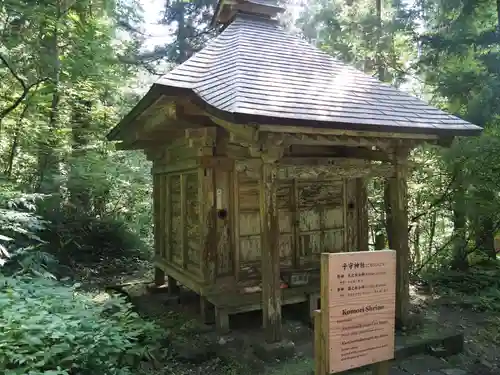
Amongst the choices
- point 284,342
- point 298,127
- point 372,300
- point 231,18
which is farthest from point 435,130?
point 231,18

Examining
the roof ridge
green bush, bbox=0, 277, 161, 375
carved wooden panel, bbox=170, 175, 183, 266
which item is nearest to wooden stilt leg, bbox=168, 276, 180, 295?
carved wooden panel, bbox=170, 175, 183, 266

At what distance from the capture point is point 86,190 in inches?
402

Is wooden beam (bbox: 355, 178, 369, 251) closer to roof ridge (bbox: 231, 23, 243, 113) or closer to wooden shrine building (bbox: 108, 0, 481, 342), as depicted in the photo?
wooden shrine building (bbox: 108, 0, 481, 342)

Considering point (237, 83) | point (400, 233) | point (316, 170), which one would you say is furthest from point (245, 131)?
point (400, 233)

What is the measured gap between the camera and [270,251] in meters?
4.55

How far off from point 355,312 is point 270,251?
1538mm

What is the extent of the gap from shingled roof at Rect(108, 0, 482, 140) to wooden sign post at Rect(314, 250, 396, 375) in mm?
1671

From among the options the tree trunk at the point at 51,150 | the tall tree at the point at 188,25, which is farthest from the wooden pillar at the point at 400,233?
the tall tree at the point at 188,25

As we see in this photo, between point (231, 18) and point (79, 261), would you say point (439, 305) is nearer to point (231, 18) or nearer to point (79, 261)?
point (231, 18)

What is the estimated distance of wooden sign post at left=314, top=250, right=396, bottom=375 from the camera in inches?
120

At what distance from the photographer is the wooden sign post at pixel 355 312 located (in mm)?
3055

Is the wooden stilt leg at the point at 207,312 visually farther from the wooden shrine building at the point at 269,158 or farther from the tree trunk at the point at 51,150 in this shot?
the tree trunk at the point at 51,150

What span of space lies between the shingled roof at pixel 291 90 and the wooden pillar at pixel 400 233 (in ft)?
2.23

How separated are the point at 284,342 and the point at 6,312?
3.00m
